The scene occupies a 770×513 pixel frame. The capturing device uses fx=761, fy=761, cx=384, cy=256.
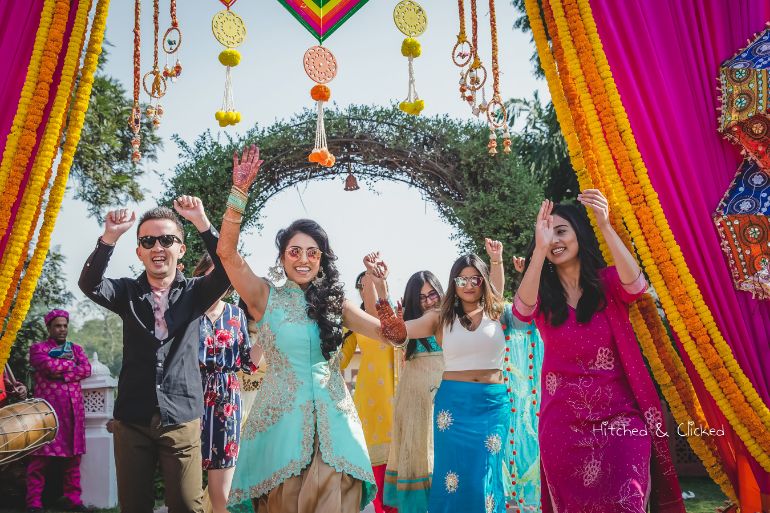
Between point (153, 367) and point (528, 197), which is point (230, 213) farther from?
point (528, 197)

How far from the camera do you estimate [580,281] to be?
11.5 ft

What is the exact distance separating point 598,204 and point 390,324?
1.07 meters

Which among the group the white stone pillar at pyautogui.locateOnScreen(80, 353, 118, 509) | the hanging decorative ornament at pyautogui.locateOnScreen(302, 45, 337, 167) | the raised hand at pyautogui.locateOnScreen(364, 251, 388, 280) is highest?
the hanging decorative ornament at pyautogui.locateOnScreen(302, 45, 337, 167)

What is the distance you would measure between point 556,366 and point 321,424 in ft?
3.51

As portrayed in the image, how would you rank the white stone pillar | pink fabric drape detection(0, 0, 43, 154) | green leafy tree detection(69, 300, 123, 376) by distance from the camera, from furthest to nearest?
green leafy tree detection(69, 300, 123, 376) → the white stone pillar → pink fabric drape detection(0, 0, 43, 154)

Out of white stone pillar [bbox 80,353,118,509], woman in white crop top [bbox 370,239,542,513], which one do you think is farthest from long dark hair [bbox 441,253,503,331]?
white stone pillar [bbox 80,353,118,509]

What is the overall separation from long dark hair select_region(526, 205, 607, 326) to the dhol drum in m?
2.74

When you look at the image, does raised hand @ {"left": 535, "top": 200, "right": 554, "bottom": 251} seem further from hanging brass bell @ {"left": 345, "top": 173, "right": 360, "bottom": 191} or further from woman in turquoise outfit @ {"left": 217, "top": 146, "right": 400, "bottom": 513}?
hanging brass bell @ {"left": 345, "top": 173, "right": 360, "bottom": 191}

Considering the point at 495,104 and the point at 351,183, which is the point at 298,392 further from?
the point at 351,183

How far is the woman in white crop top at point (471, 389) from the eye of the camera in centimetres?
470

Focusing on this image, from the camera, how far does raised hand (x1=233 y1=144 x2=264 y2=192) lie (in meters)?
3.33

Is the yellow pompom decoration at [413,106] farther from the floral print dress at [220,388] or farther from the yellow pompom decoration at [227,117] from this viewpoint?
the floral print dress at [220,388]

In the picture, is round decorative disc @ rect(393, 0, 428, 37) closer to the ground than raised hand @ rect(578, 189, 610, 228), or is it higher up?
higher up

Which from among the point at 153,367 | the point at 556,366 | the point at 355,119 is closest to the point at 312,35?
the point at 153,367
